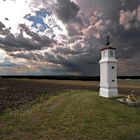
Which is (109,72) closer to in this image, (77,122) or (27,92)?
(77,122)

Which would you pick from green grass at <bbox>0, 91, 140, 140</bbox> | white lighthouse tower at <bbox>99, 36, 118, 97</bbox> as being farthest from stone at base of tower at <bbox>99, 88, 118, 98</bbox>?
green grass at <bbox>0, 91, 140, 140</bbox>

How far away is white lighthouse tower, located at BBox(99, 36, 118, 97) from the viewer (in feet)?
77.9

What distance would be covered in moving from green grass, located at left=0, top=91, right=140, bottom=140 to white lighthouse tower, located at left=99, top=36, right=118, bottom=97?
3.04m

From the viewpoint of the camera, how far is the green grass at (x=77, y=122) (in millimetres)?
13982

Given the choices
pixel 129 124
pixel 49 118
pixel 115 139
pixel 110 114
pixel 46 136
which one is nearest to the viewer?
pixel 115 139

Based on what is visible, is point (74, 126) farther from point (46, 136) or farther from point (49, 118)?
point (49, 118)

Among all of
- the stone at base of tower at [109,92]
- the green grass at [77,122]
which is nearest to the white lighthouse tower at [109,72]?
the stone at base of tower at [109,92]

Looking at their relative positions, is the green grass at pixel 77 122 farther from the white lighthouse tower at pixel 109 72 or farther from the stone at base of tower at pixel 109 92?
the white lighthouse tower at pixel 109 72

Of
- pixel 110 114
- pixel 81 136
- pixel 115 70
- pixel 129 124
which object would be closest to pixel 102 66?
pixel 115 70

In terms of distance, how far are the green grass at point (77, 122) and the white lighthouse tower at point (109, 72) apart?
3036 millimetres

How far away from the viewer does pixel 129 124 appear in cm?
1548

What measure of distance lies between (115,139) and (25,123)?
8104 mm

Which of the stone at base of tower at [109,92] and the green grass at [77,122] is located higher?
the stone at base of tower at [109,92]

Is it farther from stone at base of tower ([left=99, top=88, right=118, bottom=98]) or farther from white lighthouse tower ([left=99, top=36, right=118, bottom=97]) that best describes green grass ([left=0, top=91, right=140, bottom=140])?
white lighthouse tower ([left=99, top=36, right=118, bottom=97])
